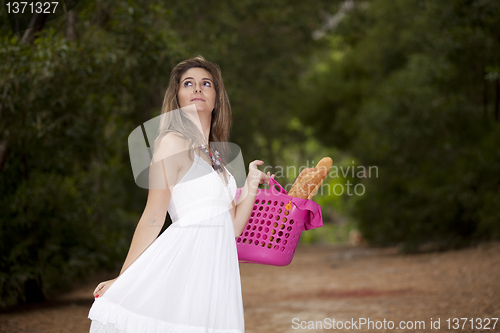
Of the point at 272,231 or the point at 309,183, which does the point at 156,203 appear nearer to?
the point at 272,231

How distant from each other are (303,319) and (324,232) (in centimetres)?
2782

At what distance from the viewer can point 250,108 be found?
629 inches

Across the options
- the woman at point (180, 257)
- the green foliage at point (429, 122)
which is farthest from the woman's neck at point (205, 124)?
the green foliage at point (429, 122)

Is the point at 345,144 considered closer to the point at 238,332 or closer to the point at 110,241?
the point at 110,241

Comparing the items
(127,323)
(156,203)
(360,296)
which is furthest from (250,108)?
(127,323)

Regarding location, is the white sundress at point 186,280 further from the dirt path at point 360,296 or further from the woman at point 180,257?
the dirt path at point 360,296

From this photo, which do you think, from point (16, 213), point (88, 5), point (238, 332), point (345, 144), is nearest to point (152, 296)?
point (238, 332)

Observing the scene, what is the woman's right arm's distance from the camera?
2461 millimetres

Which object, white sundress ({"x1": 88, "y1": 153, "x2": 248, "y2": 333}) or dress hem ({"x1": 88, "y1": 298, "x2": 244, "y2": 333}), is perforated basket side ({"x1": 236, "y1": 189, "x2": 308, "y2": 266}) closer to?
white sundress ({"x1": 88, "y1": 153, "x2": 248, "y2": 333})

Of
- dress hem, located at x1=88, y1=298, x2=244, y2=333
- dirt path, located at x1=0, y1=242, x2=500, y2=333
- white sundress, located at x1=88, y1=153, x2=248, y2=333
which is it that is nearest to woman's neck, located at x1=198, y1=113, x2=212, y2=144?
white sundress, located at x1=88, y1=153, x2=248, y2=333

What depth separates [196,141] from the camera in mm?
2684

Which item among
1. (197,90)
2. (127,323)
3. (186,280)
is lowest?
(127,323)

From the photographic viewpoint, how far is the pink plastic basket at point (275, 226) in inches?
115

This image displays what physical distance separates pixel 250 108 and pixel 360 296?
8.82 m
